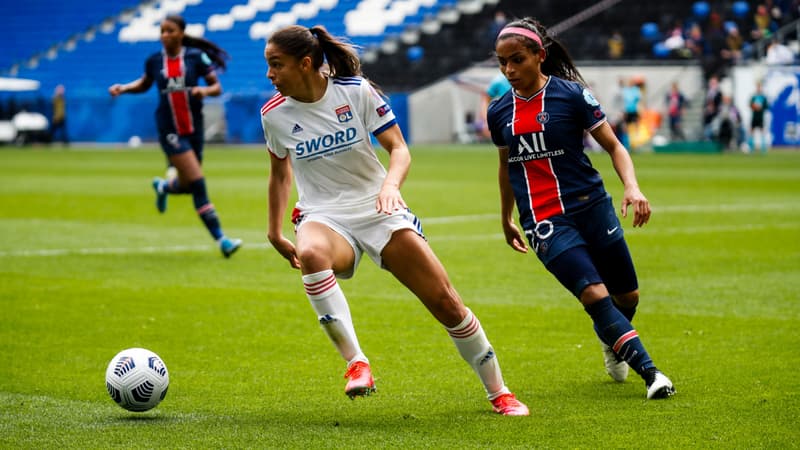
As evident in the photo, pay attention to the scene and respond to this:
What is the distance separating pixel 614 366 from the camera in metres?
6.95

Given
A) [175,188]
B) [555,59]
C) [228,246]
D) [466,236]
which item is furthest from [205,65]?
[555,59]

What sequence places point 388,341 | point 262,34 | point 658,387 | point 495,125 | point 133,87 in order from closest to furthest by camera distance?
point 658,387 < point 495,125 < point 388,341 < point 133,87 < point 262,34

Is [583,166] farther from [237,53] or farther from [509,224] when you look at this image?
[237,53]

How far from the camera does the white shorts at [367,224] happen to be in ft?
20.2

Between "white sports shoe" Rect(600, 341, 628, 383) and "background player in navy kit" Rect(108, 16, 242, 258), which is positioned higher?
"white sports shoe" Rect(600, 341, 628, 383)

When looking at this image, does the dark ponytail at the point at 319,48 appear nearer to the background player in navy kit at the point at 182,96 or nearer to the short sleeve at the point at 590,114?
the short sleeve at the point at 590,114

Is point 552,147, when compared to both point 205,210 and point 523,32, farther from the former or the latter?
point 205,210

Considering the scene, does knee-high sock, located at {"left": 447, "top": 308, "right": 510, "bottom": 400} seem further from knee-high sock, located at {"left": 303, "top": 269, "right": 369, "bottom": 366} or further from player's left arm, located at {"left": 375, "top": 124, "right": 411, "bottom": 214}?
player's left arm, located at {"left": 375, "top": 124, "right": 411, "bottom": 214}

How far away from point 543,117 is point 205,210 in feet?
25.1

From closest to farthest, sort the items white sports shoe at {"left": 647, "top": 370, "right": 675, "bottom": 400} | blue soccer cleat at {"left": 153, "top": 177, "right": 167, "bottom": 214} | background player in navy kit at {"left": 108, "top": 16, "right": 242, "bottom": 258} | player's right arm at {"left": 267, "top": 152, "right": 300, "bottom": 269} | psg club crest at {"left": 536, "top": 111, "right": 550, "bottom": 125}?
white sports shoe at {"left": 647, "top": 370, "right": 675, "bottom": 400}
player's right arm at {"left": 267, "top": 152, "right": 300, "bottom": 269}
psg club crest at {"left": 536, "top": 111, "right": 550, "bottom": 125}
background player in navy kit at {"left": 108, "top": 16, "right": 242, "bottom": 258}
blue soccer cleat at {"left": 153, "top": 177, "right": 167, "bottom": 214}

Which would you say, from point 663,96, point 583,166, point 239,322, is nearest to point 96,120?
point 663,96

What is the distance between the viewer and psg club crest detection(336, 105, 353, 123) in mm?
6227

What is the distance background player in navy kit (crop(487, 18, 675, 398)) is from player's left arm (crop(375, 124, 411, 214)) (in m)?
0.75

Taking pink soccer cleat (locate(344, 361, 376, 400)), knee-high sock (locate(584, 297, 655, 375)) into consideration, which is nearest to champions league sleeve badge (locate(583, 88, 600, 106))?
knee-high sock (locate(584, 297, 655, 375))
